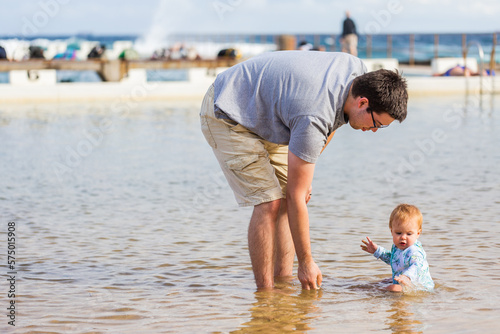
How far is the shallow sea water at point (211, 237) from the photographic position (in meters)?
3.89

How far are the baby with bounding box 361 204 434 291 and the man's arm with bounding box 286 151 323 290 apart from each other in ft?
2.11

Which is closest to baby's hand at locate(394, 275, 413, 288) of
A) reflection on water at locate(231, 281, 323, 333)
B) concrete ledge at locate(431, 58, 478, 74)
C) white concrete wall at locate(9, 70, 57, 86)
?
reflection on water at locate(231, 281, 323, 333)

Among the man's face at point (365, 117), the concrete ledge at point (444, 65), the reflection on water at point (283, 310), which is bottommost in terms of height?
the reflection on water at point (283, 310)

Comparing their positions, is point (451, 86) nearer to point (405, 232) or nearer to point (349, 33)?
point (349, 33)

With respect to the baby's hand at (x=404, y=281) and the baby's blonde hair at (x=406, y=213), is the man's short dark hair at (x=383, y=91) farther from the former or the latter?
the baby's hand at (x=404, y=281)

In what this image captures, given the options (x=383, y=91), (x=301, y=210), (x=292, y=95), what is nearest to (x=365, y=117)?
(x=383, y=91)

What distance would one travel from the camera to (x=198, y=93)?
1972 cm

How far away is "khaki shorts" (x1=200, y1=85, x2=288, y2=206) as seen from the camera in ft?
12.9

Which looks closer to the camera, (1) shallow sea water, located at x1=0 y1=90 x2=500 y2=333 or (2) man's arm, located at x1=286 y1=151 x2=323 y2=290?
(2) man's arm, located at x1=286 y1=151 x2=323 y2=290

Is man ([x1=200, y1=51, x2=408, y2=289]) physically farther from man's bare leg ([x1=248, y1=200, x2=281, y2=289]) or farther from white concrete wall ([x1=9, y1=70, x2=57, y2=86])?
white concrete wall ([x1=9, y1=70, x2=57, y2=86])

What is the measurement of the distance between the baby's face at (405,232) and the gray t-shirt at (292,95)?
86cm

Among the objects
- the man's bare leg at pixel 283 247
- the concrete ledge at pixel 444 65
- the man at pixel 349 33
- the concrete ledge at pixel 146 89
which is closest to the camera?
the man's bare leg at pixel 283 247

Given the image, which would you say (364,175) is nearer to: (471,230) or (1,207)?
(471,230)

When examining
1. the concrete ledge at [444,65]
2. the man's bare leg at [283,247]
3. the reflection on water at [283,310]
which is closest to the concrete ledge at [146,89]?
the concrete ledge at [444,65]
